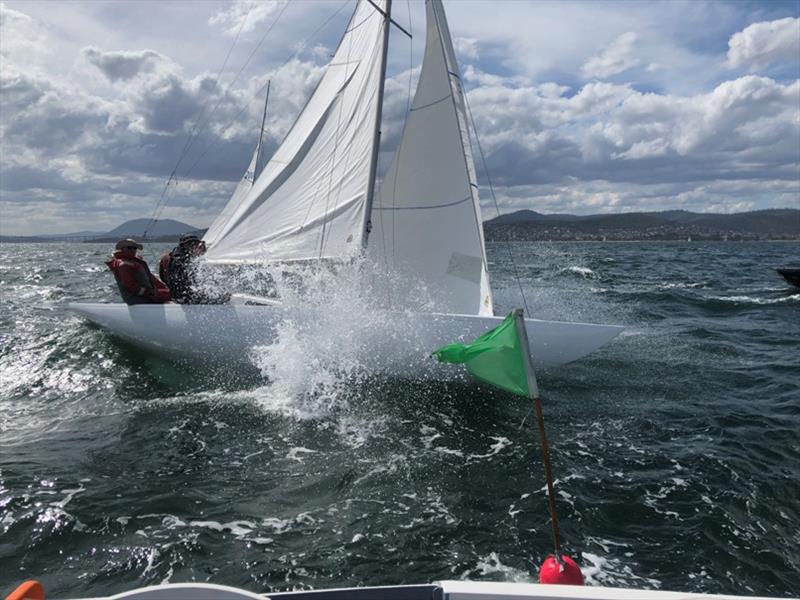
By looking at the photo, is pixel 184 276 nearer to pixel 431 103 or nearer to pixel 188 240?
pixel 188 240

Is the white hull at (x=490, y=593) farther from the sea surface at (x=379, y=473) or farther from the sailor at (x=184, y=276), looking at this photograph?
the sailor at (x=184, y=276)

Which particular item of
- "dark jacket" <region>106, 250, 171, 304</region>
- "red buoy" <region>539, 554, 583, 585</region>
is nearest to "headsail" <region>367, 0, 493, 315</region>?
"dark jacket" <region>106, 250, 171, 304</region>

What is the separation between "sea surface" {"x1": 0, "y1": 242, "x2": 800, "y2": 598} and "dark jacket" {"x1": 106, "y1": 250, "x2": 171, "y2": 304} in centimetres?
119

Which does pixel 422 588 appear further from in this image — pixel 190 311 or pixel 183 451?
pixel 190 311

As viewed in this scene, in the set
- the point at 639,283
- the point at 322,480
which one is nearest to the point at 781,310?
the point at 639,283

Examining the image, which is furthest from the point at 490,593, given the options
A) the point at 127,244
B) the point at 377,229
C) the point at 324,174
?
the point at 127,244

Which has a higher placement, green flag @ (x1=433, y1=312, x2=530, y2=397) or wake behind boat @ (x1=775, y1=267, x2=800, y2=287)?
green flag @ (x1=433, y1=312, x2=530, y2=397)

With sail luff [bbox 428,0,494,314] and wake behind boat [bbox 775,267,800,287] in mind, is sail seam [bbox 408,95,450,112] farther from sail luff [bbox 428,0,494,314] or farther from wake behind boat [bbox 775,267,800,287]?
wake behind boat [bbox 775,267,800,287]

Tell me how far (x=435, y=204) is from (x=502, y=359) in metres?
→ 5.53

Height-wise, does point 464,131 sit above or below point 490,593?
above

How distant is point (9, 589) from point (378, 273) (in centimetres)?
655

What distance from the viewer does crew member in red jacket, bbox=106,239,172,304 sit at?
9.81 m

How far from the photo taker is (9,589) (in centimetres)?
405

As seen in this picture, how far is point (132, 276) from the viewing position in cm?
981
